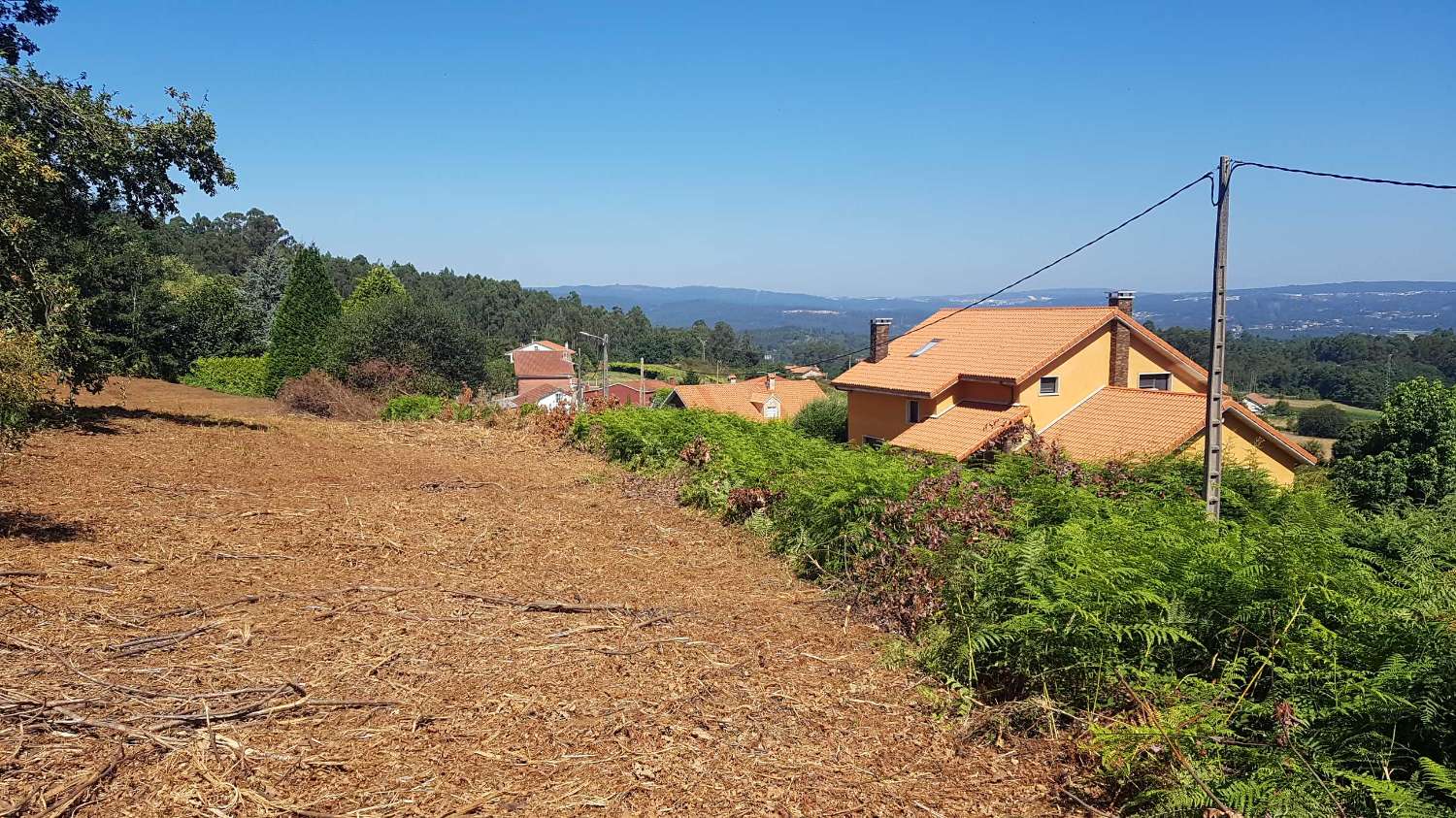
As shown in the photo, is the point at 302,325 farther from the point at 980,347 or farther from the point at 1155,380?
the point at 1155,380

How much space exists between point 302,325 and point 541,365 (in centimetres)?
3888

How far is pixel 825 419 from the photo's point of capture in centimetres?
3362

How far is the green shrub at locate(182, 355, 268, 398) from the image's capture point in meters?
39.3

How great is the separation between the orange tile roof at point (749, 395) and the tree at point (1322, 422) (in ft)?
88.5

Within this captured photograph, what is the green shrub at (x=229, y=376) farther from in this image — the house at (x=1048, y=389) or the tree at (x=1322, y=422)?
the tree at (x=1322, y=422)

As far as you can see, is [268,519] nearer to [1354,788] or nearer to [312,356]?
[1354,788]

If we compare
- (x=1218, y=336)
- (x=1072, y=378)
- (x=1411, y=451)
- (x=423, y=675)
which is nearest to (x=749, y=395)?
(x=1072, y=378)

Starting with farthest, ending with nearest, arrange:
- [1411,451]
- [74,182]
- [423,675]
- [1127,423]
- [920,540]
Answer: [1411,451] < [1127,423] < [74,182] < [920,540] < [423,675]

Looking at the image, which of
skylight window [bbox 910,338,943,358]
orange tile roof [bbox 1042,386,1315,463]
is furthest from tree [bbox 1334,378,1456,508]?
skylight window [bbox 910,338,943,358]

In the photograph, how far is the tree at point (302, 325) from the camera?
118ft

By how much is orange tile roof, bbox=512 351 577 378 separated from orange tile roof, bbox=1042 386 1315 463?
2167 inches

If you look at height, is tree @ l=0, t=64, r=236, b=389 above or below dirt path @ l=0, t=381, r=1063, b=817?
above

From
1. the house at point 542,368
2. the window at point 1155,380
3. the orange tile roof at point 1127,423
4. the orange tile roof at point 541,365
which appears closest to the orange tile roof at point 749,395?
the window at point 1155,380

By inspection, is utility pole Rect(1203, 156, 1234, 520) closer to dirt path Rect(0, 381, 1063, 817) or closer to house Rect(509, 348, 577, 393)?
dirt path Rect(0, 381, 1063, 817)
